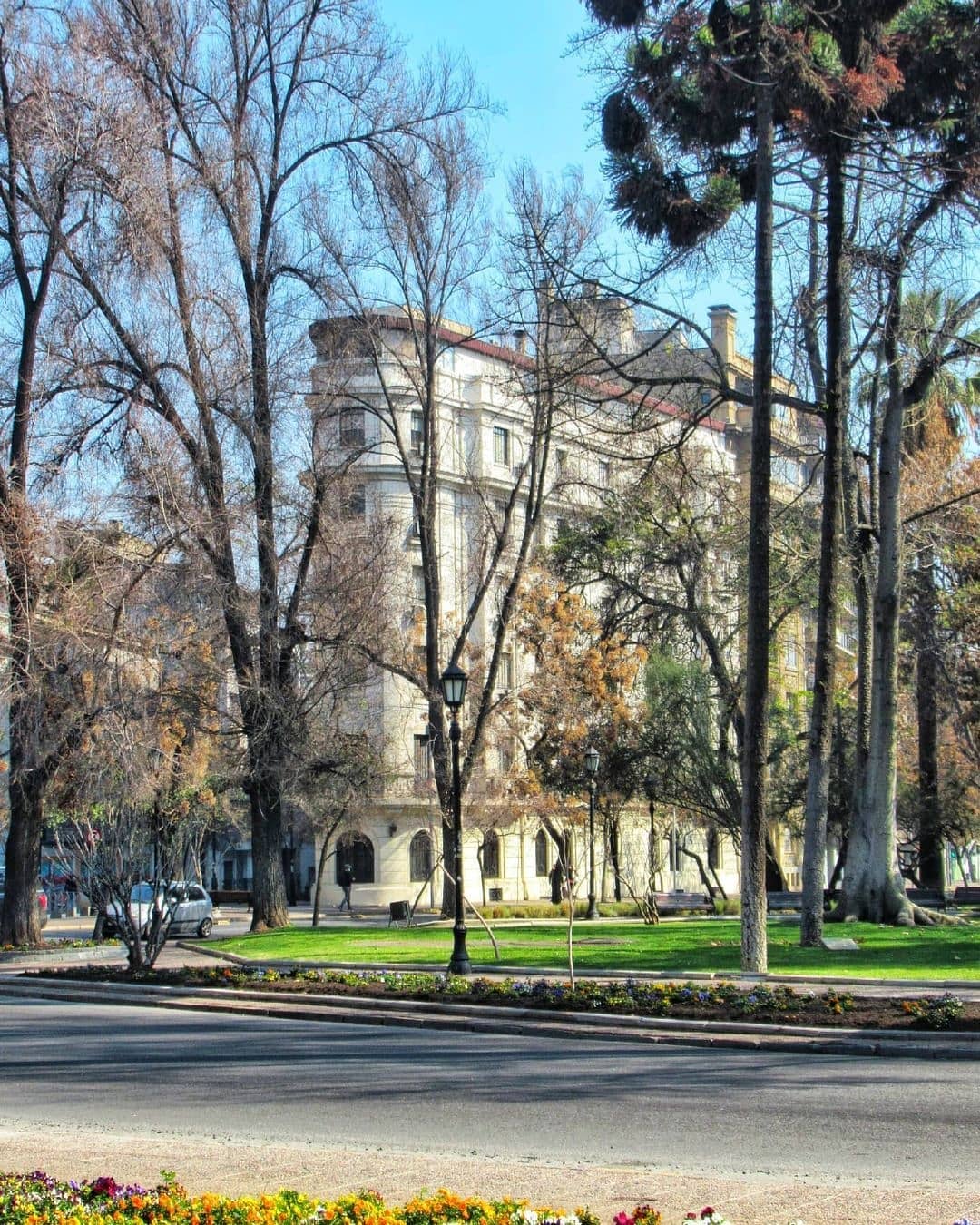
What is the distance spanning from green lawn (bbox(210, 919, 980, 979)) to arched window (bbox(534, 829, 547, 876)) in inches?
1186

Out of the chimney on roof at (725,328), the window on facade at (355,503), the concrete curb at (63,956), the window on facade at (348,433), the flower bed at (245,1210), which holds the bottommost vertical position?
the concrete curb at (63,956)

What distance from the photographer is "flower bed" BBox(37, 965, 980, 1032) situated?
47.5 feet

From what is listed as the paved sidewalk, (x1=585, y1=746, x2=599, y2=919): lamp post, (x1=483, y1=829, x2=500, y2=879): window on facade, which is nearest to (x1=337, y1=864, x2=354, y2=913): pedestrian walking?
(x1=483, y1=829, x2=500, y2=879): window on facade

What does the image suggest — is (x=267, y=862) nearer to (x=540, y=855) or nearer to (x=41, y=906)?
(x=41, y=906)

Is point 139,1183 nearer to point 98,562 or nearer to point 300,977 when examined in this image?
point 300,977

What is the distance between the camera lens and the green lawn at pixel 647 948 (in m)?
20.7

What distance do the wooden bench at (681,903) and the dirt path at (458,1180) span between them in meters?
35.1

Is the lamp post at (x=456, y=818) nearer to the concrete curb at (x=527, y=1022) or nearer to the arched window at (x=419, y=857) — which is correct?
the concrete curb at (x=527, y=1022)

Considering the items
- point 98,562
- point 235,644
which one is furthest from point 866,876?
point 98,562

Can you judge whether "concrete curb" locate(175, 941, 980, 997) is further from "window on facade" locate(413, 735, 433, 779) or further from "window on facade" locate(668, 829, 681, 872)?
"window on facade" locate(668, 829, 681, 872)

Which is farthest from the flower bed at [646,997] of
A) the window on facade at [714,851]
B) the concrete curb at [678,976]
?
the window on facade at [714,851]

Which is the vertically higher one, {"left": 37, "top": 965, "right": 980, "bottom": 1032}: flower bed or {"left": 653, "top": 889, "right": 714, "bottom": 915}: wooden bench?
{"left": 37, "top": 965, "right": 980, "bottom": 1032}: flower bed

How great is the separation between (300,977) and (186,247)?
16.4 metres

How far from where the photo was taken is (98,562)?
86.1 feet
